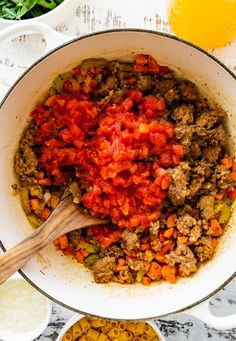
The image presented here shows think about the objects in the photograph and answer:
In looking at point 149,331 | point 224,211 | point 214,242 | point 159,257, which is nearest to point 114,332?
point 149,331

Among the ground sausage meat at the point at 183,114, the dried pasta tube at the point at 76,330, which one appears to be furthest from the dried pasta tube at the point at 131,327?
the ground sausage meat at the point at 183,114

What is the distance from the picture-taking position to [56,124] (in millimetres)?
2521

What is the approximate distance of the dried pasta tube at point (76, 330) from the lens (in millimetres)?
2947

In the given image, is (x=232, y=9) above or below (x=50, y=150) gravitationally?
above

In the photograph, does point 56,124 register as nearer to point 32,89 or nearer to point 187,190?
point 32,89

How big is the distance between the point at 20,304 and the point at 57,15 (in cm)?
131

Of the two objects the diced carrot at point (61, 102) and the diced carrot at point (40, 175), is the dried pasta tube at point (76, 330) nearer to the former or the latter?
the diced carrot at point (40, 175)

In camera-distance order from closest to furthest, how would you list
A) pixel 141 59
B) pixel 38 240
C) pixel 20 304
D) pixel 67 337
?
pixel 38 240
pixel 141 59
pixel 67 337
pixel 20 304

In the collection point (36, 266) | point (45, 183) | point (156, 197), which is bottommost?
point (36, 266)

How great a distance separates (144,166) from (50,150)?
359 mm

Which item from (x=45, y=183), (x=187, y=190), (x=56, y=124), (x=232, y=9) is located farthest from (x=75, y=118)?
(x=232, y=9)

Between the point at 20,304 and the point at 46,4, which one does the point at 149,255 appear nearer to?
the point at 20,304

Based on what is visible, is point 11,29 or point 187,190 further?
point 187,190

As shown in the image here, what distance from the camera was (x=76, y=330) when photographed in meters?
2.95
